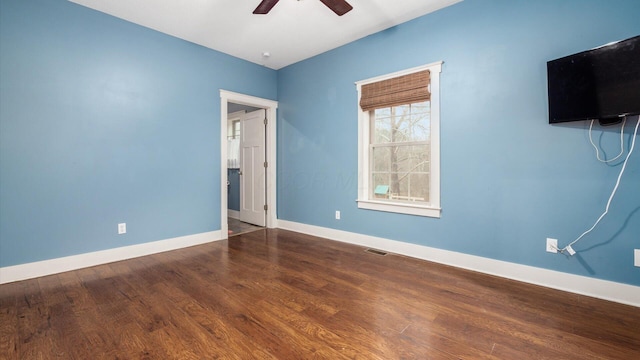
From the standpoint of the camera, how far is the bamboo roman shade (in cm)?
299

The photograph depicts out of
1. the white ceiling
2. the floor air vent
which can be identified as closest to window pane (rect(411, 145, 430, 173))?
the floor air vent

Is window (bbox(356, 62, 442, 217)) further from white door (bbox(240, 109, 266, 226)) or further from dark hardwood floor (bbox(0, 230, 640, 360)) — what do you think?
white door (bbox(240, 109, 266, 226))

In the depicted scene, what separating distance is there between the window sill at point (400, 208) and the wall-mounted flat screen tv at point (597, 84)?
4.29ft

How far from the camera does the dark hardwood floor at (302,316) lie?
1.55 m

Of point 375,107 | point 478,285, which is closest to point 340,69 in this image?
point 375,107

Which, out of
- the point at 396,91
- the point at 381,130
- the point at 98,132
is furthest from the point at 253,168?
the point at 396,91

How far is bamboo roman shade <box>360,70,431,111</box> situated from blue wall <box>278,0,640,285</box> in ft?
0.54

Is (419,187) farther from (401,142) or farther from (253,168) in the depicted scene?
(253,168)

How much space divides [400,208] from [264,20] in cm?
268

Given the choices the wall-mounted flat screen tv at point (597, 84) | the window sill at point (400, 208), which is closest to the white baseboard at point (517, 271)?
the window sill at point (400, 208)

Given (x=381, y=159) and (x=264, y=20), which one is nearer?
(x=264, y=20)

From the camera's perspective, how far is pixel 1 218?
2.42 meters

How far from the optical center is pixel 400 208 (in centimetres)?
325

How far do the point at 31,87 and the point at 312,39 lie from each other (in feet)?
9.77
